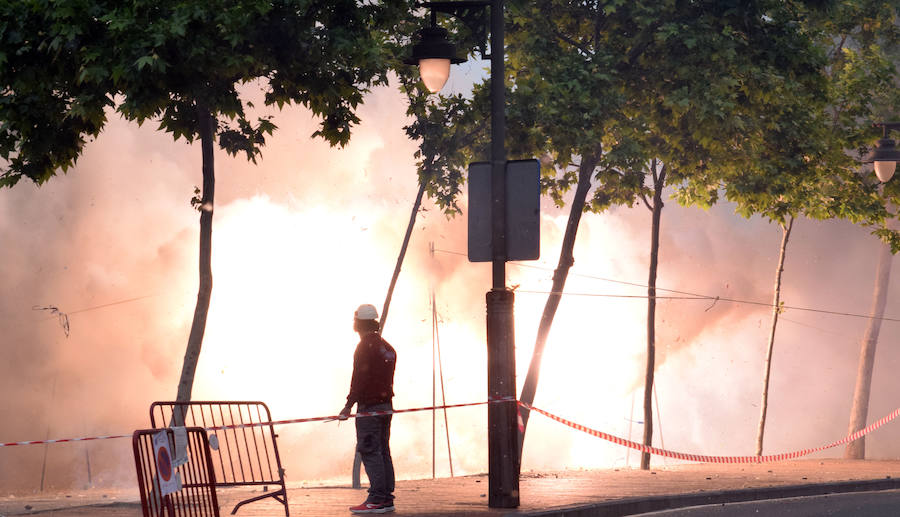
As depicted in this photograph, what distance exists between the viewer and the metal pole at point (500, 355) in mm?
9844

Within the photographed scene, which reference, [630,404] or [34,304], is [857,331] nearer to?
[630,404]

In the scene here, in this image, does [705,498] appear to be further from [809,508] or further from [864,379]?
[864,379]

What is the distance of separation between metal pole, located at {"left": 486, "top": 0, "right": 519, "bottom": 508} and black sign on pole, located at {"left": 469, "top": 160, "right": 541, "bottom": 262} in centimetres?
6

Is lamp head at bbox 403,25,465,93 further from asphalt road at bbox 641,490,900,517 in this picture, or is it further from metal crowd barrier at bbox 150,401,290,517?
asphalt road at bbox 641,490,900,517

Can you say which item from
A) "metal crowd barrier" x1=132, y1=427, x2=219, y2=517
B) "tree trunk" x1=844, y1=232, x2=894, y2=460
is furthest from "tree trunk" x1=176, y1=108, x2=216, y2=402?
"tree trunk" x1=844, y1=232, x2=894, y2=460

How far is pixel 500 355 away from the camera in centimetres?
986

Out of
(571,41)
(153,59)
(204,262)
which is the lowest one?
(204,262)

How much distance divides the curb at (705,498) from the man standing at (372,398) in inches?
52.0

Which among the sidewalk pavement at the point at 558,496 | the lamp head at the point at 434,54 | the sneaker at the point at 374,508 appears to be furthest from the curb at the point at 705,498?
the lamp head at the point at 434,54

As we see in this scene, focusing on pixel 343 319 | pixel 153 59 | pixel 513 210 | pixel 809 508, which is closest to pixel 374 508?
pixel 513 210

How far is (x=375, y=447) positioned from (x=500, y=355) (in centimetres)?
140

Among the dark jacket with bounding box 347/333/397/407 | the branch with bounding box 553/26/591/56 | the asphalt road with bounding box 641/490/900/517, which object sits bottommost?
the asphalt road with bounding box 641/490/900/517

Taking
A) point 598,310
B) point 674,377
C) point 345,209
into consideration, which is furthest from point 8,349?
point 674,377

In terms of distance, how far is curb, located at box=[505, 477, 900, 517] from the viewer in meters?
10.1
